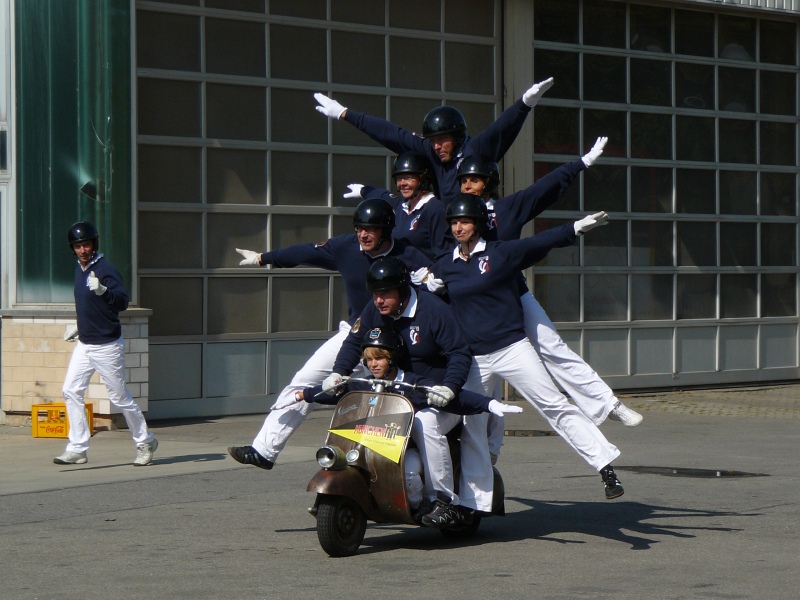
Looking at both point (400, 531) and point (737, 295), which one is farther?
point (737, 295)

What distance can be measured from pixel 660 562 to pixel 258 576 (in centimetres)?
209

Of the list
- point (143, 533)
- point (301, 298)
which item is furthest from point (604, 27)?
point (143, 533)

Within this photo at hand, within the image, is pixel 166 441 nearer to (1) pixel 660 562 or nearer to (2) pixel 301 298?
(2) pixel 301 298

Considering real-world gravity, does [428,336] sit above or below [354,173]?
below

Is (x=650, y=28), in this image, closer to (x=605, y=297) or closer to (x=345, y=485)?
(x=605, y=297)

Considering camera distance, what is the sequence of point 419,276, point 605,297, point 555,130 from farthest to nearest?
point 605,297, point 555,130, point 419,276

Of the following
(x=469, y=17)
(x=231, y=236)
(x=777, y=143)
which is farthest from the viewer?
(x=777, y=143)

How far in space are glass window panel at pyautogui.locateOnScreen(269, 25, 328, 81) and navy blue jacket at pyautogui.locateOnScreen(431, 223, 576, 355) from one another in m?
8.06

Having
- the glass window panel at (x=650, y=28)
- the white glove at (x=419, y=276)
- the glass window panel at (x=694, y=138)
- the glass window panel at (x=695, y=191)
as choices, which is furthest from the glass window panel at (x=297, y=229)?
the white glove at (x=419, y=276)

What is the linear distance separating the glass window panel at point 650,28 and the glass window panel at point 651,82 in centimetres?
21

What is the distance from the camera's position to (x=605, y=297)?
18359 mm

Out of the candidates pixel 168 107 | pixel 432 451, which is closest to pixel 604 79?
pixel 168 107

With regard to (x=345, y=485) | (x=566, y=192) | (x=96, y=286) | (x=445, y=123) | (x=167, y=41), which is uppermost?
(x=167, y=41)

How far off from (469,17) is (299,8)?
8.50 ft
